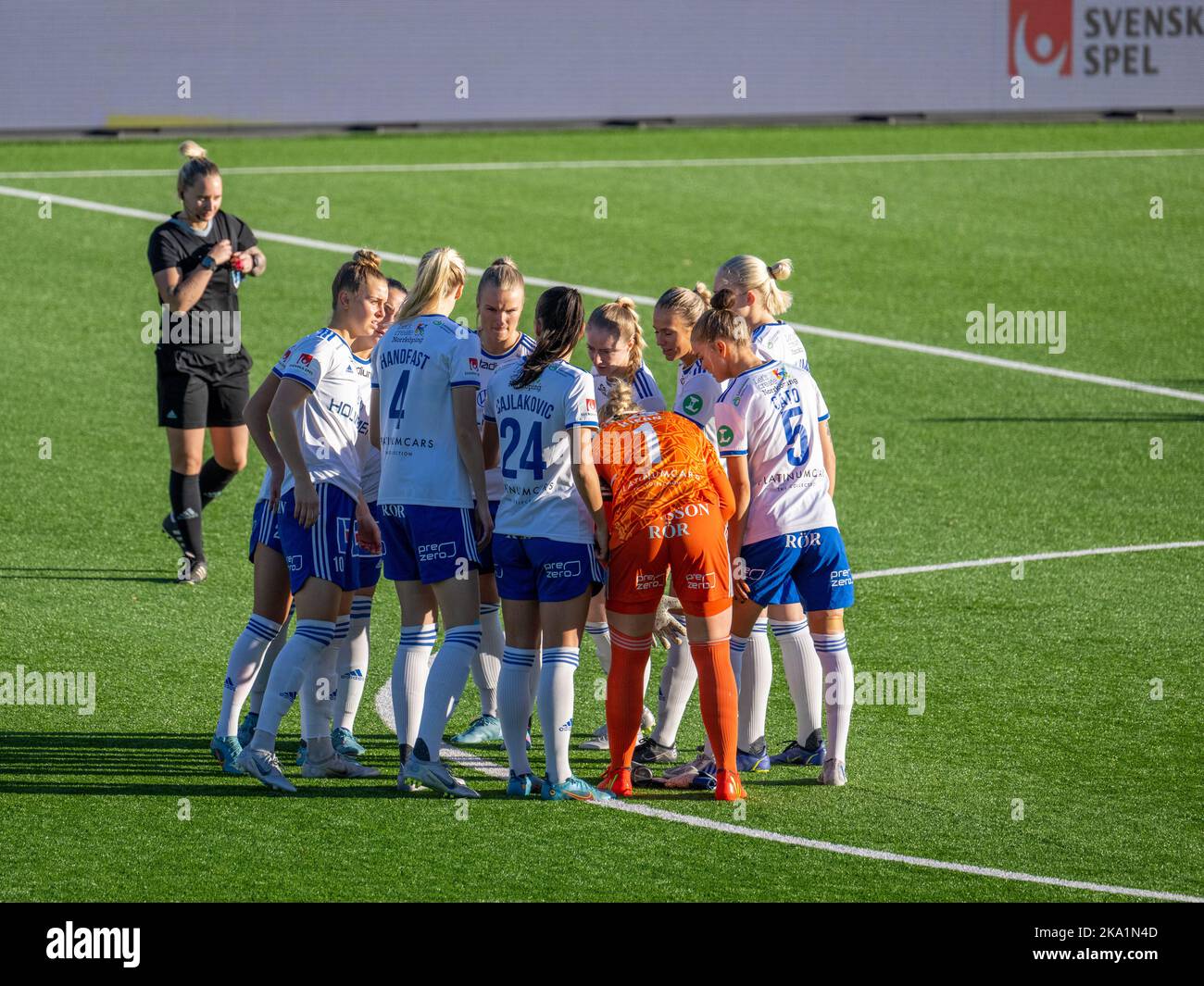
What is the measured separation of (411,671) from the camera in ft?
23.9

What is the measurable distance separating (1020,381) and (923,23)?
45.6 ft

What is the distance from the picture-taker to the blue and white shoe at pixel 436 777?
7.18 metres

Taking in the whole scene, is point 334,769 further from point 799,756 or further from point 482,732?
point 799,756

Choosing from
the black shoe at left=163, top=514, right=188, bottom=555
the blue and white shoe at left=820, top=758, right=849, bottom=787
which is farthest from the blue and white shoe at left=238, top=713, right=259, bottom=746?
the black shoe at left=163, top=514, right=188, bottom=555

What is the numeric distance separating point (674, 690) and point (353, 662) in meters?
1.54

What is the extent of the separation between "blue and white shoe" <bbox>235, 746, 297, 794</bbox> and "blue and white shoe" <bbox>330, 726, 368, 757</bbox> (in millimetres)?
590

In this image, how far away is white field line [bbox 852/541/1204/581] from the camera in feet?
37.2

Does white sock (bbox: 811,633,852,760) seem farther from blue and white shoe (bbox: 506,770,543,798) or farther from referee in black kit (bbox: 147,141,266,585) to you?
referee in black kit (bbox: 147,141,266,585)

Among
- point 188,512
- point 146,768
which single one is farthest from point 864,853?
point 188,512

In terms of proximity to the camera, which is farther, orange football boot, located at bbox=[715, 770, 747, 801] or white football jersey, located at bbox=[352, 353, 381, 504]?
white football jersey, located at bbox=[352, 353, 381, 504]

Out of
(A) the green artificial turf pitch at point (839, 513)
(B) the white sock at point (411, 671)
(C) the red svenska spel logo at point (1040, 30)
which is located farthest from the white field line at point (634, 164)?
(B) the white sock at point (411, 671)

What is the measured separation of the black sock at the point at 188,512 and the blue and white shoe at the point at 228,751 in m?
3.62
